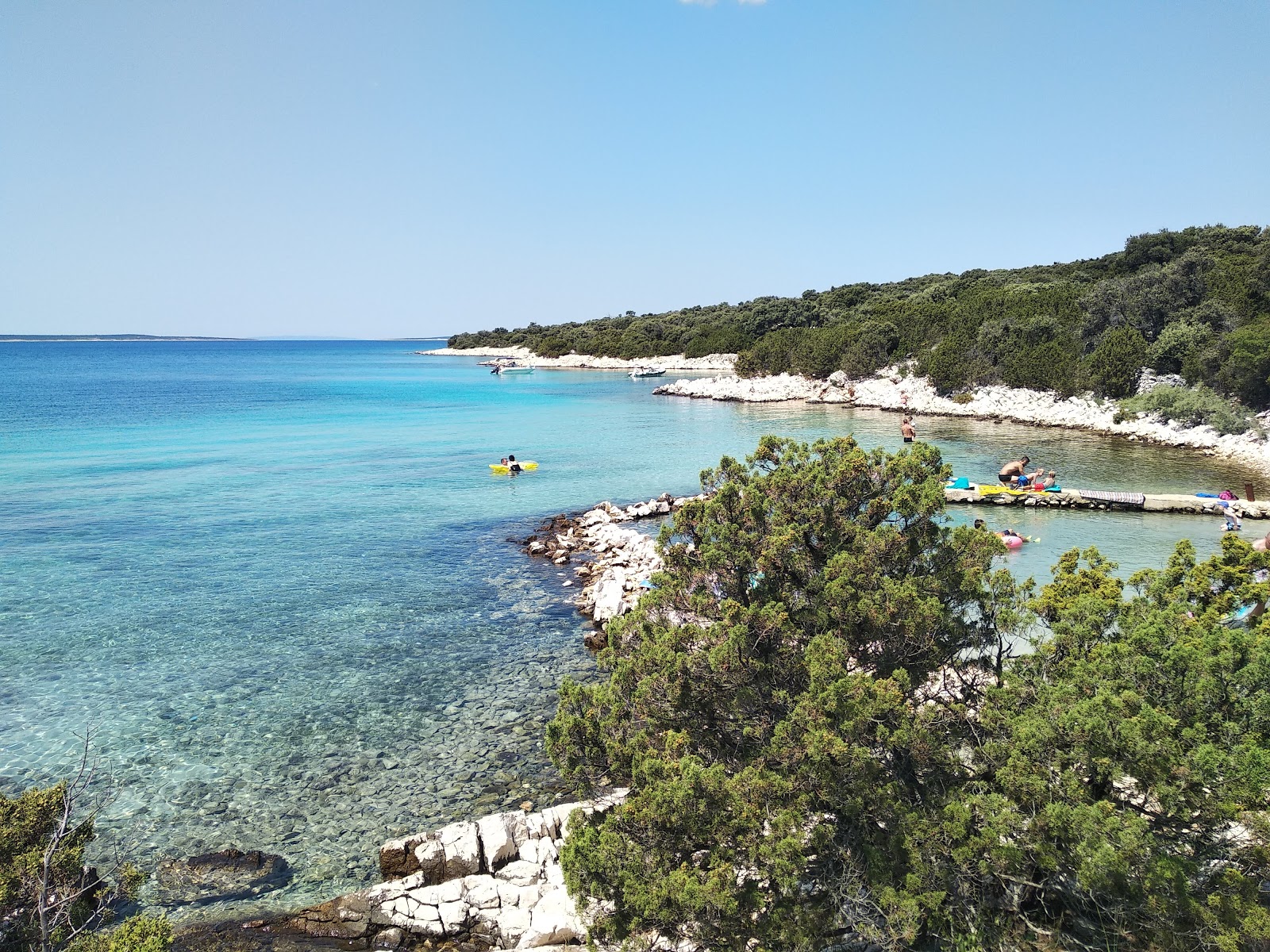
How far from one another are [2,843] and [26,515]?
2972 cm

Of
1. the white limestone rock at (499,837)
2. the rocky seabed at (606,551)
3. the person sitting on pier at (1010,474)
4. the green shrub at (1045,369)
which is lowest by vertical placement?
the white limestone rock at (499,837)

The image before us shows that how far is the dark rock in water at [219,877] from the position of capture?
9.91 meters

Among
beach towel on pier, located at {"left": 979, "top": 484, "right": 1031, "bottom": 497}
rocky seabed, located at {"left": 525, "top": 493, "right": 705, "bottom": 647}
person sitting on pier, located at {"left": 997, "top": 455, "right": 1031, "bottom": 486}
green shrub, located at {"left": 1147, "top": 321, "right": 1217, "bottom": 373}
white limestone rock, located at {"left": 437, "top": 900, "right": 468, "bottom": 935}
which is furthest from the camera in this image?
green shrub, located at {"left": 1147, "top": 321, "right": 1217, "bottom": 373}

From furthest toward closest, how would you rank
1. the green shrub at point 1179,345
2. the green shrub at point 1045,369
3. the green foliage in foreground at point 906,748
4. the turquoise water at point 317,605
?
the green shrub at point 1045,369 → the green shrub at point 1179,345 → the turquoise water at point 317,605 → the green foliage in foreground at point 906,748

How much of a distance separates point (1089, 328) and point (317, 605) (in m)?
58.3

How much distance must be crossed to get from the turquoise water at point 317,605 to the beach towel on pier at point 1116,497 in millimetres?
659

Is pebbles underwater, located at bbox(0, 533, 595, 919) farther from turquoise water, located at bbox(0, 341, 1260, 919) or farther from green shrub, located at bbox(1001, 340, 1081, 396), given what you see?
green shrub, located at bbox(1001, 340, 1081, 396)

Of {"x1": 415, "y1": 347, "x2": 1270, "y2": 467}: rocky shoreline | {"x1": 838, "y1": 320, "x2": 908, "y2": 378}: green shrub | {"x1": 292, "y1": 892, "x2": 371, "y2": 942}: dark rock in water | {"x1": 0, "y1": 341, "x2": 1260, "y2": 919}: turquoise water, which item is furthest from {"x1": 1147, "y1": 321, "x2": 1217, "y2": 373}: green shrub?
{"x1": 292, "y1": 892, "x2": 371, "y2": 942}: dark rock in water

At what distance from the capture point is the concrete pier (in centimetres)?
2622

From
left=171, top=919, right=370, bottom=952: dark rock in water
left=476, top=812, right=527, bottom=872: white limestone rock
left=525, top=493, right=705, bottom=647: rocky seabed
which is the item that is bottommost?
left=171, top=919, right=370, bottom=952: dark rock in water

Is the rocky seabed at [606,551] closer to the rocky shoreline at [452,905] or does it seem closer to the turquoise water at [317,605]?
the turquoise water at [317,605]

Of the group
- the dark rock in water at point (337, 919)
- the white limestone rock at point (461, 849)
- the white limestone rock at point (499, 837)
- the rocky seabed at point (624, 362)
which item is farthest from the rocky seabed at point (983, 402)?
the dark rock in water at point (337, 919)

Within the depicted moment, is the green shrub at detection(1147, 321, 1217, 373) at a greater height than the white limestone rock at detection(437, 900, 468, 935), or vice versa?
the green shrub at detection(1147, 321, 1217, 373)

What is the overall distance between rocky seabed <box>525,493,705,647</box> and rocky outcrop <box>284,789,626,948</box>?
22.4ft
